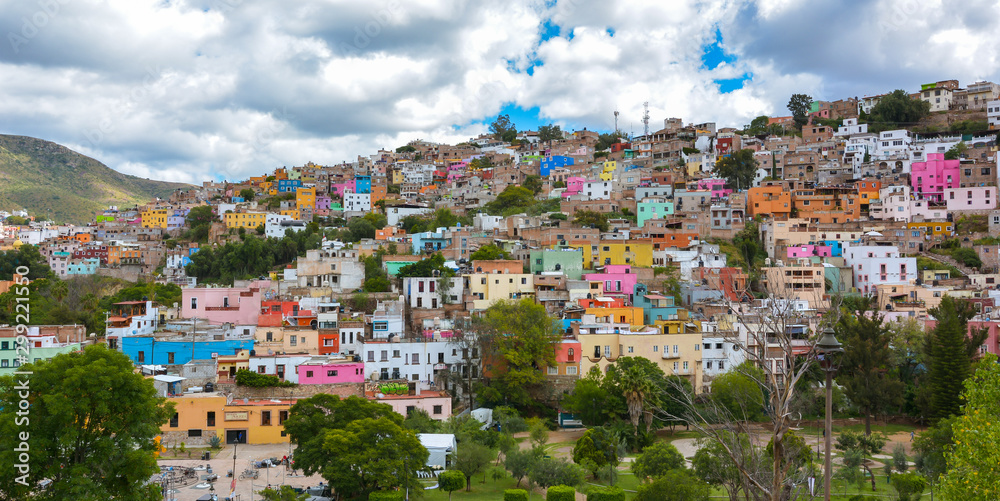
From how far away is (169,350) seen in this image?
3231 cm

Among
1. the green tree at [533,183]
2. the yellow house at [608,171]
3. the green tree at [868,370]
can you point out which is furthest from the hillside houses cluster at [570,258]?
the green tree at [868,370]

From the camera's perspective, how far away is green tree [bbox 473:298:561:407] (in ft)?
104

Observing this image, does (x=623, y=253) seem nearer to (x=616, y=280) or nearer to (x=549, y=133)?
(x=616, y=280)

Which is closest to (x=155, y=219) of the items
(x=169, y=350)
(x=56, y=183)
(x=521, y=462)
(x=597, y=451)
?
(x=56, y=183)

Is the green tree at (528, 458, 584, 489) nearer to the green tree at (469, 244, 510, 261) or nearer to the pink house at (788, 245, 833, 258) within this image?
the green tree at (469, 244, 510, 261)

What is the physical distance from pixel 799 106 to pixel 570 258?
51178 mm

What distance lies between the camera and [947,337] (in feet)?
98.9

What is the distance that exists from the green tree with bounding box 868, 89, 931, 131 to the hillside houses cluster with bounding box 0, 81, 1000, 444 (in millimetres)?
3293

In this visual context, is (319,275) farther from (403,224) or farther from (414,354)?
(403,224)

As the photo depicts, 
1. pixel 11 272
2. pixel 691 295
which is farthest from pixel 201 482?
pixel 11 272

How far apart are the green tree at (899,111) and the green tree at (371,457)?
6828cm

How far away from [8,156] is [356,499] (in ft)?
395

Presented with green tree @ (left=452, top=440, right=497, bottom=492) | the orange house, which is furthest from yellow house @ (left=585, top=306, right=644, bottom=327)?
the orange house

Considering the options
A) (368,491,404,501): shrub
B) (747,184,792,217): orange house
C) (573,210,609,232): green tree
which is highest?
(747,184,792,217): orange house
